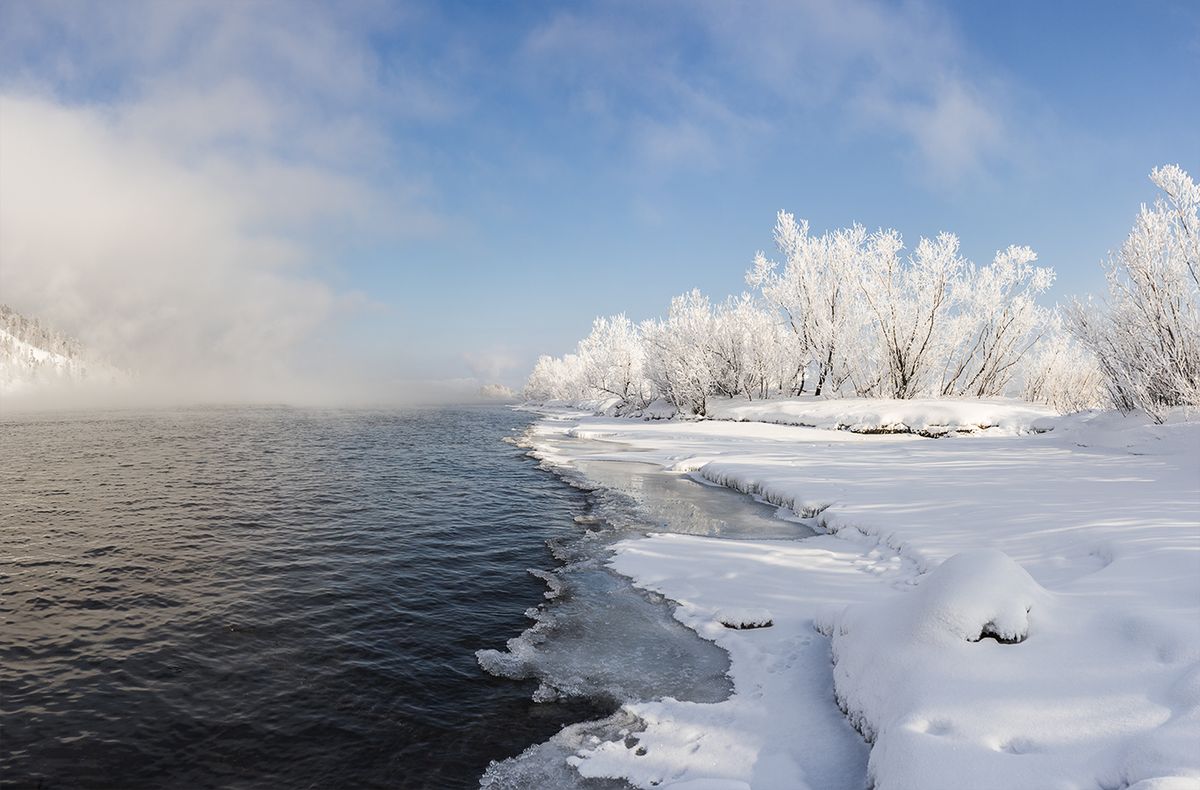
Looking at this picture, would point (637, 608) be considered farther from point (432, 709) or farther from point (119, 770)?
point (119, 770)

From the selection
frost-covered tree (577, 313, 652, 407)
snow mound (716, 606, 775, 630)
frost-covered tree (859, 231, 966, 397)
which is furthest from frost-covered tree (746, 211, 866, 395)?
snow mound (716, 606, 775, 630)

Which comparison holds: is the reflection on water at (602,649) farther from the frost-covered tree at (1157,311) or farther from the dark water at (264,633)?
the frost-covered tree at (1157,311)

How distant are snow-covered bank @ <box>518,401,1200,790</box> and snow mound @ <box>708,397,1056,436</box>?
17.4m

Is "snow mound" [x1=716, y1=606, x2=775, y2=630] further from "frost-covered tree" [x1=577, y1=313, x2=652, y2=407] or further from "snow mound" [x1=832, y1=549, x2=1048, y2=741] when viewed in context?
"frost-covered tree" [x1=577, y1=313, x2=652, y2=407]

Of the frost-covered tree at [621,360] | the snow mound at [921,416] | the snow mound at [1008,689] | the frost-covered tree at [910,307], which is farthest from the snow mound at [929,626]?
the frost-covered tree at [621,360]

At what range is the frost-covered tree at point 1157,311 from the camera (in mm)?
18594

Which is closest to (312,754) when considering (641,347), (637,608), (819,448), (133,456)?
(637,608)

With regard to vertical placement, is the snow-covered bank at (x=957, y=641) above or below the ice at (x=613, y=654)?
above

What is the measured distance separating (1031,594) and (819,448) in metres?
21.0

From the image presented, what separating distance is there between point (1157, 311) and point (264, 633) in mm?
28510

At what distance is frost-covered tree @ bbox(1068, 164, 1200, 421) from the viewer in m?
18.6

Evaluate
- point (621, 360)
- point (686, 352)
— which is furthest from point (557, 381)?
point (686, 352)

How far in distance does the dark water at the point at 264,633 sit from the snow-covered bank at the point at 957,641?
8.04 feet

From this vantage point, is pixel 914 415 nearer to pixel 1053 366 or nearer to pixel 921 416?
pixel 921 416
